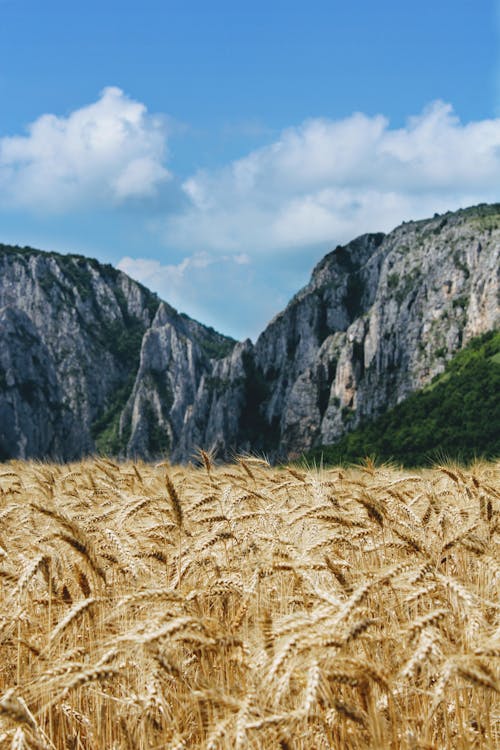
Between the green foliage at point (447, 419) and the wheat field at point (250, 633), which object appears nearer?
the wheat field at point (250, 633)

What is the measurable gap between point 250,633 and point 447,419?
11682 centimetres

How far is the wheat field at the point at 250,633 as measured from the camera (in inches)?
105

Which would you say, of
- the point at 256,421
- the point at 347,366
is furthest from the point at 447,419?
the point at 256,421

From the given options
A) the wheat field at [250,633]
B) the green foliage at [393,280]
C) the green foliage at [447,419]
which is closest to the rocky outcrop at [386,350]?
the green foliage at [393,280]

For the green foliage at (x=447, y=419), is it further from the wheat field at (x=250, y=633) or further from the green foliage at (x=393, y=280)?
the wheat field at (x=250, y=633)

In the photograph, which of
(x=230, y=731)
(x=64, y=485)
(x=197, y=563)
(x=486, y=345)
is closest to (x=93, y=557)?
(x=197, y=563)

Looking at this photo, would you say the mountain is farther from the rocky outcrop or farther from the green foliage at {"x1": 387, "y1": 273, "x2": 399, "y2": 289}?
the green foliage at {"x1": 387, "y1": 273, "x2": 399, "y2": 289}

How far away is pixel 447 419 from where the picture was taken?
4481 inches

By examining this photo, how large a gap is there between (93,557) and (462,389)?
402 ft

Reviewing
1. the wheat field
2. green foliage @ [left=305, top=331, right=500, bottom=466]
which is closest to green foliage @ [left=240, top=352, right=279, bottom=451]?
green foliage @ [left=305, top=331, right=500, bottom=466]

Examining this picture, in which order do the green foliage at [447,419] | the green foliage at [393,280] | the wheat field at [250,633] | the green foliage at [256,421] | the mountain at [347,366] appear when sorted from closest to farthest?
the wheat field at [250,633] < the green foliage at [447,419] < the mountain at [347,366] < the green foliage at [393,280] < the green foliage at [256,421]

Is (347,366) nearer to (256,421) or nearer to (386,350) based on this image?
(386,350)

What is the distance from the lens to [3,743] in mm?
3010

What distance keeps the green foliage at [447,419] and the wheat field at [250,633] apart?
85171 millimetres
